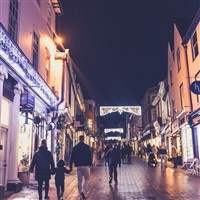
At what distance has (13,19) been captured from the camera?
39.3ft

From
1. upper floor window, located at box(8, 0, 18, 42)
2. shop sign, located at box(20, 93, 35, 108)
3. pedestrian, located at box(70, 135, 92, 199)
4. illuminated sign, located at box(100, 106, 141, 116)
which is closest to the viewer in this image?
pedestrian, located at box(70, 135, 92, 199)

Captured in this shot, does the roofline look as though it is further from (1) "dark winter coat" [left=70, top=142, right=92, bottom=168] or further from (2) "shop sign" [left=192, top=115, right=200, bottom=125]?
(1) "dark winter coat" [left=70, top=142, right=92, bottom=168]

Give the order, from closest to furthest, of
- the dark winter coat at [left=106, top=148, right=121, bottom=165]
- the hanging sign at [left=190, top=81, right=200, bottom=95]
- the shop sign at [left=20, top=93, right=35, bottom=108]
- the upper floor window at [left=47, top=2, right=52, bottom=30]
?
1. the shop sign at [left=20, top=93, right=35, bottom=108]
2. the dark winter coat at [left=106, top=148, right=121, bottom=165]
3. the hanging sign at [left=190, top=81, right=200, bottom=95]
4. the upper floor window at [left=47, top=2, right=52, bottom=30]

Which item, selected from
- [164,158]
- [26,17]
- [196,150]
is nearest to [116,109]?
[164,158]

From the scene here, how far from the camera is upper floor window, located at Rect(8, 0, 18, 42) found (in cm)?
1164

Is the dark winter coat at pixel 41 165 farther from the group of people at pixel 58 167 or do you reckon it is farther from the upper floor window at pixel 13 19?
the upper floor window at pixel 13 19

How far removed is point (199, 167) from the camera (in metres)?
16.6

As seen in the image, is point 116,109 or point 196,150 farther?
point 116,109

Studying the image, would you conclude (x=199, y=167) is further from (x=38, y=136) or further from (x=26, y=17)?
(x=26, y=17)

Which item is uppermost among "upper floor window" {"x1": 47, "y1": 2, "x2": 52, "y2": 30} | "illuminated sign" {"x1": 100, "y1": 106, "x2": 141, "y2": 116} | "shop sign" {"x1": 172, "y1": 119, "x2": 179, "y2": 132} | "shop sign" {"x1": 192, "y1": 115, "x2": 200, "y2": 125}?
"upper floor window" {"x1": 47, "y1": 2, "x2": 52, "y2": 30}

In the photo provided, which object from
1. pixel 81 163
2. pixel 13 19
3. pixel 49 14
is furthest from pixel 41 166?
pixel 49 14

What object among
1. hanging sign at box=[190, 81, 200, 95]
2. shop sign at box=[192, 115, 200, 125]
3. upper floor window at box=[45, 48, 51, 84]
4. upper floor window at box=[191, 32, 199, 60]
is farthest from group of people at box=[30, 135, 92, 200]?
upper floor window at box=[191, 32, 199, 60]

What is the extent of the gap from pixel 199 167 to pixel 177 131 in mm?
11023

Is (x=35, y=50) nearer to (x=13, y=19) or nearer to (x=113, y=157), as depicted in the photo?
(x=13, y=19)
